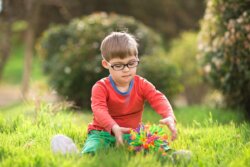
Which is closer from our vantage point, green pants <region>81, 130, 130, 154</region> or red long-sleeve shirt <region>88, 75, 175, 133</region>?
green pants <region>81, 130, 130, 154</region>

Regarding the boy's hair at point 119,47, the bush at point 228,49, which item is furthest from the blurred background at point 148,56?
the boy's hair at point 119,47

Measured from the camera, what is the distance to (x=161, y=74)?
31.3 ft

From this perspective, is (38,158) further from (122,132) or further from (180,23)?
(180,23)

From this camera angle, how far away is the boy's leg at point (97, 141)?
13.0ft

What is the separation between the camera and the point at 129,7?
884 inches

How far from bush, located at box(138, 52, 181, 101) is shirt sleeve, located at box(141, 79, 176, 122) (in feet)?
16.5

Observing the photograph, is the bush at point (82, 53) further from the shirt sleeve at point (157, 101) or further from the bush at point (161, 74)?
the shirt sleeve at point (157, 101)

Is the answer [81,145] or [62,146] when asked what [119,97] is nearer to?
[81,145]

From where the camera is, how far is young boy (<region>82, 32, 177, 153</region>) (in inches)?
159

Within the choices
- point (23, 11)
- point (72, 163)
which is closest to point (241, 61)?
point (72, 163)

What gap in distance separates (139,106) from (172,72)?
544 cm

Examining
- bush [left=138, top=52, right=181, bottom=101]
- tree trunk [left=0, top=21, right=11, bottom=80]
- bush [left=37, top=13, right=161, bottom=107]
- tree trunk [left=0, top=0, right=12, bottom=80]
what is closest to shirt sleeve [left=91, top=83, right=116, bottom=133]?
bush [left=138, top=52, right=181, bottom=101]

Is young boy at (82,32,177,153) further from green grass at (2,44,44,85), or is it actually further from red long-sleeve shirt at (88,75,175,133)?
green grass at (2,44,44,85)

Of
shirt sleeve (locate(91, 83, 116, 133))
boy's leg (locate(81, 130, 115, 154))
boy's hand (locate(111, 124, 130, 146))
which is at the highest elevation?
shirt sleeve (locate(91, 83, 116, 133))
